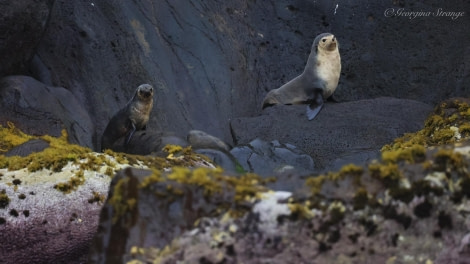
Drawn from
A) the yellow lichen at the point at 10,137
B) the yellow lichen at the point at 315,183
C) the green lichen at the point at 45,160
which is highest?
the yellow lichen at the point at 10,137

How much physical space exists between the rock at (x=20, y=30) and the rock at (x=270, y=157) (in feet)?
10.2

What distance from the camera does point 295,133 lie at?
839 cm

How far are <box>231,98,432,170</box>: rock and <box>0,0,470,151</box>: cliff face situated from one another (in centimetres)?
156

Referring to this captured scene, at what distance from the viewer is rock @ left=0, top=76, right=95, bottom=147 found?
8211mm

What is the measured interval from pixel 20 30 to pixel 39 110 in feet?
3.35

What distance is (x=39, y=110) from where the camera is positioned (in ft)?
27.7

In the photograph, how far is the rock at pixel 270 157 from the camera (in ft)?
23.8

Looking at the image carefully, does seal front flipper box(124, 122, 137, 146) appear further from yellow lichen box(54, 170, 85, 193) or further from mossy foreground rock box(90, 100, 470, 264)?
mossy foreground rock box(90, 100, 470, 264)

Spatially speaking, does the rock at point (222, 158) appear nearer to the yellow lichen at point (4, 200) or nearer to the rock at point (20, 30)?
the yellow lichen at point (4, 200)

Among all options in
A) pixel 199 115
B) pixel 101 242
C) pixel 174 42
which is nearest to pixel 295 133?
pixel 199 115

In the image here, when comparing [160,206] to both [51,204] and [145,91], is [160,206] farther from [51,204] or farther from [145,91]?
[145,91]

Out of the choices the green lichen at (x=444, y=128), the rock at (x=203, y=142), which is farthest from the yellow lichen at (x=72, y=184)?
the rock at (x=203, y=142)

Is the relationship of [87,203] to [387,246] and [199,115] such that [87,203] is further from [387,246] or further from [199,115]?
[199,115]

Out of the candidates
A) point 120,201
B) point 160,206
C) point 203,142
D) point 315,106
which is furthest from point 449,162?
point 315,106
